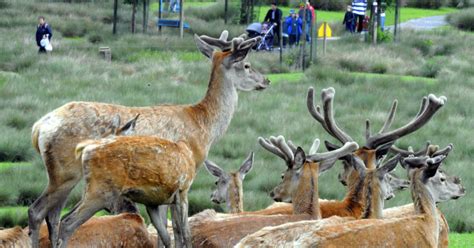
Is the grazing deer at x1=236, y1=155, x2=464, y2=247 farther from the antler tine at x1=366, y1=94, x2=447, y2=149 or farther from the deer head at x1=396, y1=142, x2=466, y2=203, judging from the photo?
the antler tine at x1=366, y1=94, x2=447, y2=149

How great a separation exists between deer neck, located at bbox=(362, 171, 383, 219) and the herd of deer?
0.01m

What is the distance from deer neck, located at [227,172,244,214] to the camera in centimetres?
1298

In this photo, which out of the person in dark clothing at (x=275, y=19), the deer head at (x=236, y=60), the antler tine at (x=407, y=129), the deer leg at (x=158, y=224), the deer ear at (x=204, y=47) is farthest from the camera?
the person in dark clothing at (x=275, y=19)

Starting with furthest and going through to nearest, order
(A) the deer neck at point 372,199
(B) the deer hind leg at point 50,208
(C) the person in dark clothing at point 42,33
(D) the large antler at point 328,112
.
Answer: (C) the person in dark clothing at point 42,33 < (D) the large antler at point 328,112 < (B) the deer hind leg at point 50,208 < (A) the deer neck at point 372,199

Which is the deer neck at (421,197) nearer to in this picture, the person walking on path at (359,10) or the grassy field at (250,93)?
the grassy field at (250,93)

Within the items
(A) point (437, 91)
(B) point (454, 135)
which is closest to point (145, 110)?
(B) point (454, 135)

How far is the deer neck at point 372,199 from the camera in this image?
34.1 ft

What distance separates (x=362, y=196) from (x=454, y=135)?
34.2 ft

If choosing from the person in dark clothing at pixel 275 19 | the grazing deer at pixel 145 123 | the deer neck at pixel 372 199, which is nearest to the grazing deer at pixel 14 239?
the grazing deer at pixel 145 123

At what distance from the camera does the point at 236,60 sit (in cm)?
1260

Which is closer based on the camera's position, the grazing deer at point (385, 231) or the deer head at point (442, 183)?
the grazing deer at point (385, 231)

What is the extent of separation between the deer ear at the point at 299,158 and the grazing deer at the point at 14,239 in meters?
2.55

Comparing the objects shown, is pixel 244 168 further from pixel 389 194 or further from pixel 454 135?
pixel 454 135

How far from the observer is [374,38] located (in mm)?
36344
